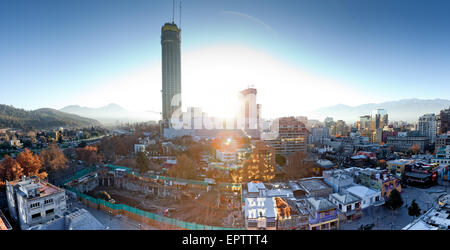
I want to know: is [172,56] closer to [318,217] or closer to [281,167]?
[281,167]

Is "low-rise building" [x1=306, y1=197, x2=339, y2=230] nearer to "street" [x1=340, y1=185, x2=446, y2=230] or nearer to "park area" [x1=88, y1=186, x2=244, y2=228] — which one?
"street" [x1=340, y1=185, x2=446, y2=230]

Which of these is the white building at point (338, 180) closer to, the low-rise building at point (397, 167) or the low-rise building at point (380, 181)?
the low-rise building at point (380, 181)

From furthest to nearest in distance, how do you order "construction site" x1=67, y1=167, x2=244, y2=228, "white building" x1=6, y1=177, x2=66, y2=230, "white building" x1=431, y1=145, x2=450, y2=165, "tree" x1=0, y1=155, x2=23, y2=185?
"white building" x1=431, y1=145, x2=450, y2=165 < "tree" x1=0, y1=155, x2=23, y2=185 < "construction site" x1=67, y1=167, x2=244, y2=228 < "white building" x1=6, y1=177, x2=66, y2=230

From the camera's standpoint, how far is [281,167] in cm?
1036

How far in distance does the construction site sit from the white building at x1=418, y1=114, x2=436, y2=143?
1846 centimetres

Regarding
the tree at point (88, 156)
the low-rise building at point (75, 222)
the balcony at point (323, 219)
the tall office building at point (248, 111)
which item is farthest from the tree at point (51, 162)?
the tall office building at point (248, 111)

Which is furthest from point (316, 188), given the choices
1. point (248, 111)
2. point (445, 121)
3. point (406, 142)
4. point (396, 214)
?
point (248, 111)

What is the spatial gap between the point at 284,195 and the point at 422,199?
16.6 ft

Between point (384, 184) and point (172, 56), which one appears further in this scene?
point (172, 56)

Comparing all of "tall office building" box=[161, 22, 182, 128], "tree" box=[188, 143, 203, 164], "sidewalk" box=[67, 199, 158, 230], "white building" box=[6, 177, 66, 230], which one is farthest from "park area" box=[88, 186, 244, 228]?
"tall office building" box=[161, 22, 182, 128]

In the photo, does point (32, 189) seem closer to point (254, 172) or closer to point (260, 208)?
point (260, 208)

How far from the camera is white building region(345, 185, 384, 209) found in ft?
19.0

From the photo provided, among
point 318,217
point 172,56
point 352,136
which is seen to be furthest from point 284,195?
point 172,56
